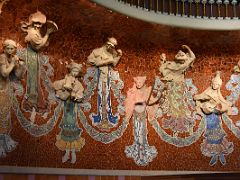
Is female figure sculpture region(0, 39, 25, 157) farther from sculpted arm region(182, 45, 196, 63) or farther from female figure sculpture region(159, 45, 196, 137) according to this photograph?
sculpted arm region(182, 45, 196, 63)

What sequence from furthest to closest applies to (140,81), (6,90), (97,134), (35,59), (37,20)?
1. (140,81)
2. (97,134)
3. (35,59)
4. (37,20)
5. (6,90)

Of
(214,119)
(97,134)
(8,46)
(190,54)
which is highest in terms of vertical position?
(190,54)

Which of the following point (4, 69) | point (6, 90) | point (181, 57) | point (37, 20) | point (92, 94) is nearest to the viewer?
point (4, 69)

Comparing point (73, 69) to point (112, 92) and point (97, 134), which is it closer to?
point (112, 92)

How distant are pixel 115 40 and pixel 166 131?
6.56 feet

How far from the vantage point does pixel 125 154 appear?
9.15 meters

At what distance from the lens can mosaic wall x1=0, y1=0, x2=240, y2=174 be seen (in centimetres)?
832

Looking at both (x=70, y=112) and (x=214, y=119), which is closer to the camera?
(x=70, y=112)

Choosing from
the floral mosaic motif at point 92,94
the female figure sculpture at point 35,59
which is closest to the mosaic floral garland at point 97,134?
the floral mosaic motif at point 92,94

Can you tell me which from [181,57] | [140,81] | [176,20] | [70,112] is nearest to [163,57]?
[181,57]

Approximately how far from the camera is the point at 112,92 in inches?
369

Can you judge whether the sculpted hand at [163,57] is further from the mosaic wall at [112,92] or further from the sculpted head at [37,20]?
the sculpted head at [37,20]

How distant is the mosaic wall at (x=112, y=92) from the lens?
8320mm

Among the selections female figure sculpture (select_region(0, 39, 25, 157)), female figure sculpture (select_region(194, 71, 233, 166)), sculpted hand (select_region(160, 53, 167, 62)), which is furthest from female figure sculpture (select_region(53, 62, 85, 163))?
female figure sculpture (select_region(194, 71, 233, 166))
